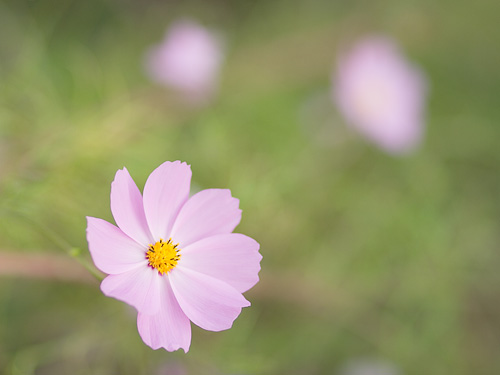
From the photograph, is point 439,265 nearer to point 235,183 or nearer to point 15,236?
point 235,183

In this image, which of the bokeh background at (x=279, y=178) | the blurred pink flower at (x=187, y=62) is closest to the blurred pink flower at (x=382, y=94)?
the bokeh background at (x=279, y=178)

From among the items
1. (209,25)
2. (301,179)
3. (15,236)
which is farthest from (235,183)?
(209,25)

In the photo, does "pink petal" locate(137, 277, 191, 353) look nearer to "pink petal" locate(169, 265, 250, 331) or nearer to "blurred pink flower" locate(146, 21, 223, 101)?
"pink petal" locate(169, 265, 250, 331)

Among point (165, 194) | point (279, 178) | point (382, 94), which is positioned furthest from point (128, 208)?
point (382, 94)

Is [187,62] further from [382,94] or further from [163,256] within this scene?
[163,256]

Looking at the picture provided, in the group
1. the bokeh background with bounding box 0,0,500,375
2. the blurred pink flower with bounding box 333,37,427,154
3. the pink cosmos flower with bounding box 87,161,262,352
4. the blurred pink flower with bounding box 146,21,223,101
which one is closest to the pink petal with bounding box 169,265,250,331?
the pink cosmos flower with bounding box 87,161,262,352

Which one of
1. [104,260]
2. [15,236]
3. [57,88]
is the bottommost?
[104,260]
